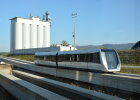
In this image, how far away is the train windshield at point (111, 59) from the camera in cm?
2334

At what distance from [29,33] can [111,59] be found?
104 meters

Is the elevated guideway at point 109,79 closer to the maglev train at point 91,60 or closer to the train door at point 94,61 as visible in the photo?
the maglev train at point 91,60

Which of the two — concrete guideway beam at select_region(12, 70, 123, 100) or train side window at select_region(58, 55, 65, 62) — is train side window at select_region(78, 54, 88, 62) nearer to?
train side window at select_region(58, 55, 65, 62)

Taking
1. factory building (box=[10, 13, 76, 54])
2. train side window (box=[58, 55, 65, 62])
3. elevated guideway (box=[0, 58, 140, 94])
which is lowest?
elevated guideway (box=[0, 58, 140, 94])

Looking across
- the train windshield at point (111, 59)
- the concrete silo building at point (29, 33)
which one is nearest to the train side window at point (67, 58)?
the train windshield at point (111, 59)

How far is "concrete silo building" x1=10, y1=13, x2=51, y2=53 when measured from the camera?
118 meters

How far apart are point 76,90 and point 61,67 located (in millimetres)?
17522

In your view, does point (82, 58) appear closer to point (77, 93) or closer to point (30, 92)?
point (77, 93)

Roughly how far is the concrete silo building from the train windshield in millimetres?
93547

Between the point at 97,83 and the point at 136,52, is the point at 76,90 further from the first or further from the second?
the point at 136,52

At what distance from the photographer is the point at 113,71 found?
23.5 metres

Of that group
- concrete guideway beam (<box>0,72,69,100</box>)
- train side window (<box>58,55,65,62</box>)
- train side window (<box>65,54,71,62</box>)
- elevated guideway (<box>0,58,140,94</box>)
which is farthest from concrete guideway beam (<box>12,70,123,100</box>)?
train side window (<box>58,55,65,62</box>)

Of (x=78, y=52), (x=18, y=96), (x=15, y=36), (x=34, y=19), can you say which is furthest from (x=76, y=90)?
(x=34, y=19)

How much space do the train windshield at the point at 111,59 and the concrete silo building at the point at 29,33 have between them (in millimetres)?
93547
